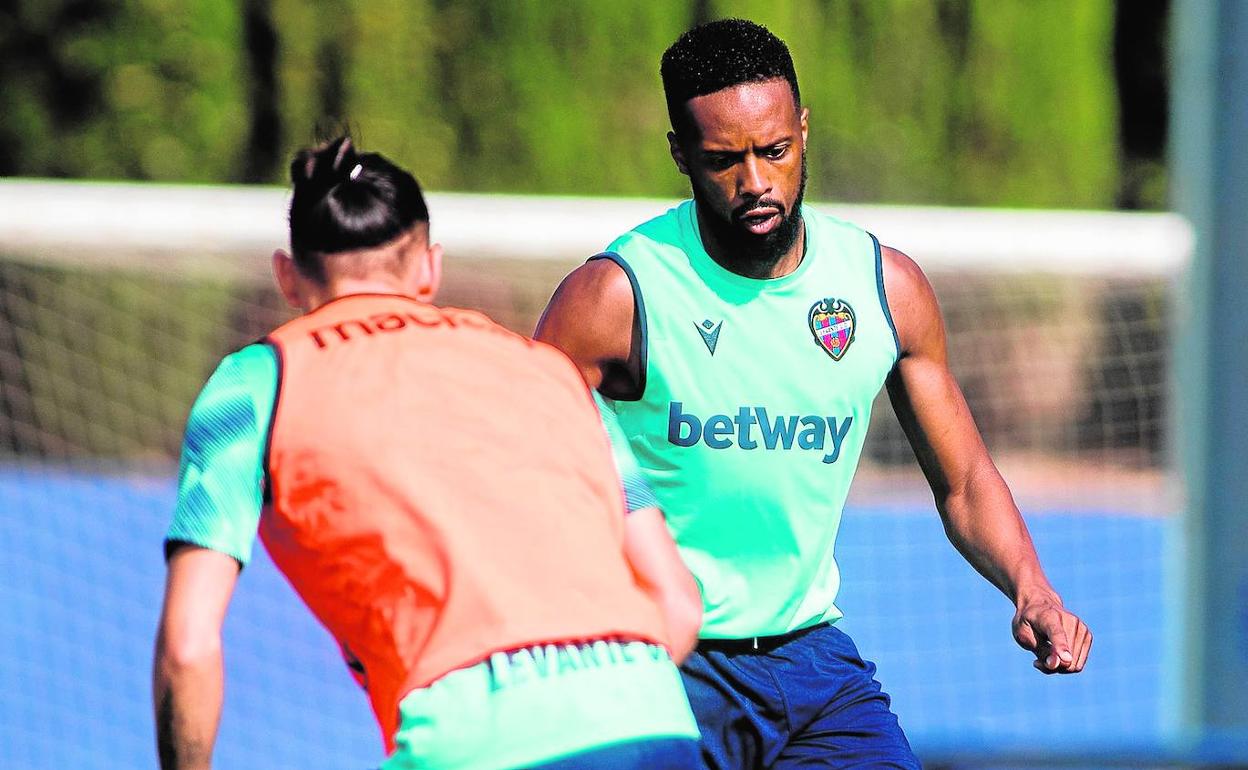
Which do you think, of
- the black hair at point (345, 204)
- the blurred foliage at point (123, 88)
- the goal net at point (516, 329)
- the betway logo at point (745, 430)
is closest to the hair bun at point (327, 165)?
the black hair at point (345, 204)

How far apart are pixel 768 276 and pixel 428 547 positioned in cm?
128

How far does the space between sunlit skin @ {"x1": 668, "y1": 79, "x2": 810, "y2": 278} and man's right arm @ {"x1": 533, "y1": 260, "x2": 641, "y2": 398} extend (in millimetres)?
219

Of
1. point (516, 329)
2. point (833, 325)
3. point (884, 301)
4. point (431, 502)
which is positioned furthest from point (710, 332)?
point (516, 329)

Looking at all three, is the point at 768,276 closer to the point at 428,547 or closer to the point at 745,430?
the point at 745,430

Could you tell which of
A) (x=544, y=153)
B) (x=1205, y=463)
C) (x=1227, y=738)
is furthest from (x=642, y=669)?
(x=544, y=153)

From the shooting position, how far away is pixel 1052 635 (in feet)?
10.2

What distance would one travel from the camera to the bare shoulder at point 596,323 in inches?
126

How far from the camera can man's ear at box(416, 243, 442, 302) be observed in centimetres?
254

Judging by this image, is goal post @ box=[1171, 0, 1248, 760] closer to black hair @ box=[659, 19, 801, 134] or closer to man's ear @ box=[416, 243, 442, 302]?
black hair @ box=[659, 19, 801, 134]

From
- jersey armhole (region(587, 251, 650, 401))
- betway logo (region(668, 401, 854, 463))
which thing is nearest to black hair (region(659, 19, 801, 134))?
jersey armhole (region(587, 251, 650, 401))

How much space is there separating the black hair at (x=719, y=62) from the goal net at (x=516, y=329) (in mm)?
2559

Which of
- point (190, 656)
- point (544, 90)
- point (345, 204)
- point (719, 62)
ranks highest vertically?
point (544, 90)

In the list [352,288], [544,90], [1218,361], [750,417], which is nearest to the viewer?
[352,288]

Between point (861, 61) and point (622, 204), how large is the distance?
269 inches
